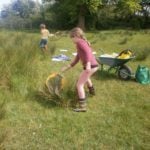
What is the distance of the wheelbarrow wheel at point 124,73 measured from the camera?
362 inches

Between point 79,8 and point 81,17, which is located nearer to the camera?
point 81,17

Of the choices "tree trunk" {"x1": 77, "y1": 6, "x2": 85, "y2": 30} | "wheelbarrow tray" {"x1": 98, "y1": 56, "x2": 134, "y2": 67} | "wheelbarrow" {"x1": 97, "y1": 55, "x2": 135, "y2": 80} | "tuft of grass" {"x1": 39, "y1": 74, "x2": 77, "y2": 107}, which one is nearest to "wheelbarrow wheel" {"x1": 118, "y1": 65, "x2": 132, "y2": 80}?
"wheelbarrow" {"x1": 97, "y1": 55, "x2": 135, "y2": 80}

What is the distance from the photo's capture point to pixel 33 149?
201 inches

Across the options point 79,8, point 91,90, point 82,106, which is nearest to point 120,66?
point 91,90

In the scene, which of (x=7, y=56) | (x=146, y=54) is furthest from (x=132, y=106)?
(x=146, y=54)

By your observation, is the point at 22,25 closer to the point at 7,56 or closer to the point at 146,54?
the point at 146,54

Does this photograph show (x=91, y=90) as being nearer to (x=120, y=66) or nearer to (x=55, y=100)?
(x=55, y=100)

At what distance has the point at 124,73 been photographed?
9227mm

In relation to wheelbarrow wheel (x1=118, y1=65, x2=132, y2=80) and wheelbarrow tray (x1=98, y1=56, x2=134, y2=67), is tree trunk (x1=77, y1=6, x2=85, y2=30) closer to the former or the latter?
wheelbarrow tray (x1=98, y1=56, x2=134, y2=67)

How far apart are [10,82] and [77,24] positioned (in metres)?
33.3

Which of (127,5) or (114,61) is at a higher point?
(114,61)

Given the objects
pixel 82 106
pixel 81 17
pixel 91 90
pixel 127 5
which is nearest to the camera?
pixel 82 106

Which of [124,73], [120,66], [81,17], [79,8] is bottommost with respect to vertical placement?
[81,17]

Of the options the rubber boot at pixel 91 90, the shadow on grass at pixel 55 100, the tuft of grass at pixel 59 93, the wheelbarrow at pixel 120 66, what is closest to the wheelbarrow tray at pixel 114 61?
the wheelbarrow at pixel 120 66
